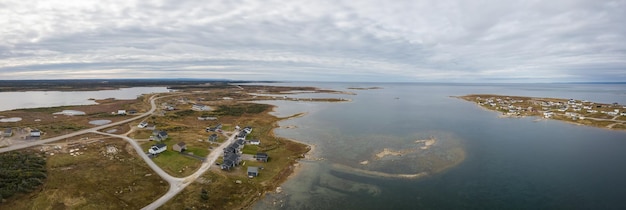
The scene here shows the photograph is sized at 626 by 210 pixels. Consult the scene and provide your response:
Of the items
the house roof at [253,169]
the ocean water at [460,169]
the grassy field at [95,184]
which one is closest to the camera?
the grassy field at [95,184]

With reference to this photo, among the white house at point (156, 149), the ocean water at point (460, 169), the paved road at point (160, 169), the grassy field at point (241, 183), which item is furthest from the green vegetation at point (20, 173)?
the ocean water at point (460, 169)

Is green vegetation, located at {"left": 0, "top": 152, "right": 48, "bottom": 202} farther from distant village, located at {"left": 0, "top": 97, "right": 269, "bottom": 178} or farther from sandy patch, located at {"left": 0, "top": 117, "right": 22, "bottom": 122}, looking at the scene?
sandy patch, located at {"left": 0, "top": 117, "right": 22, "bottom": 122}

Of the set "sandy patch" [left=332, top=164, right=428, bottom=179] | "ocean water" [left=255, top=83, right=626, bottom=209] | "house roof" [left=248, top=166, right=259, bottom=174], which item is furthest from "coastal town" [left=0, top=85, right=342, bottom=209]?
"sandy patch" [left=332, top=164, right=428, bottom=179]

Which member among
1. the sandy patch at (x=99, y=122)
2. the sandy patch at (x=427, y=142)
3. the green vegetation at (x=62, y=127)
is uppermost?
the green vegetation at (x=62, y=127)

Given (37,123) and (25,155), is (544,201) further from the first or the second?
(37,123)

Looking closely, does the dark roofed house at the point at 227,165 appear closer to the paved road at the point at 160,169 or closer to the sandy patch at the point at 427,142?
the paved road at the point at 160,169

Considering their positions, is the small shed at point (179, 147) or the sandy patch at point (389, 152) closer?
the small shed at point (179, 147)

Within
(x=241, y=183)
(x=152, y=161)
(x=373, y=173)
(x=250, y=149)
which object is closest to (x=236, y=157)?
(x=241, y=183)

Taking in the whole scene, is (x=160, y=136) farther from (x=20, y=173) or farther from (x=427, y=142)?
(x=427, y=142)

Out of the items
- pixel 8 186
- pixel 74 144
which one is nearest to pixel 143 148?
pixel 74 144
